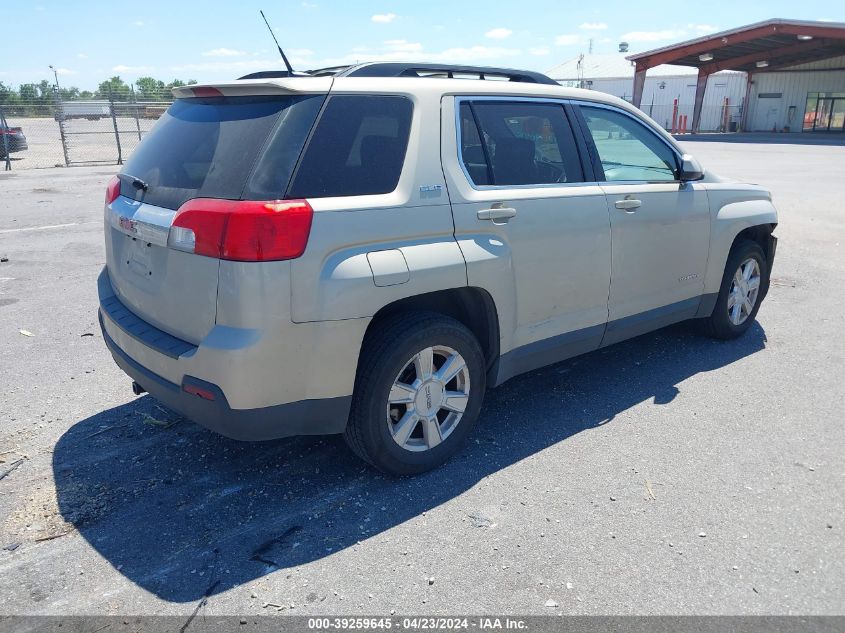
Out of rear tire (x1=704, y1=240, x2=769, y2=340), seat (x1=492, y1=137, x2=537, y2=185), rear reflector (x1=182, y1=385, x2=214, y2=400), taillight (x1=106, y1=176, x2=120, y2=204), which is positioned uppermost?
seat (x1=492, y1=137, x2=537, y2=185)

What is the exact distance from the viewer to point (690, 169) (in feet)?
15.0

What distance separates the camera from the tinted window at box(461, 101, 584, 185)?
3.55 metres

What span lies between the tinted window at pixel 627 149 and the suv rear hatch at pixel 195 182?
6.49 ft

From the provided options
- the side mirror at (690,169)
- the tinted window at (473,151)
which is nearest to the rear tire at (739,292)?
the side mirror at (690,169)

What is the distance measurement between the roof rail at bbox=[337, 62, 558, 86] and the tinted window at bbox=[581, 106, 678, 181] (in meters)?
0.40

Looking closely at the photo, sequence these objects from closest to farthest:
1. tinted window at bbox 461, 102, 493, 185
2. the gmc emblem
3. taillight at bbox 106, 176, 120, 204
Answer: the gmc emblem < tinted window at bbox 461, 102, 493, 185 < taillight at bbox 106, 176, 120, 204

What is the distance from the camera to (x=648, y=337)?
18.4 feet

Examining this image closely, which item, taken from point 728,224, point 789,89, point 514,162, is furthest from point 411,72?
point 789,89

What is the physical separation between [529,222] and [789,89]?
152ft

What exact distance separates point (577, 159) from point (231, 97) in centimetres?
205

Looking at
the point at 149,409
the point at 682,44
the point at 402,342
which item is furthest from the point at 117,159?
the point at 682,44

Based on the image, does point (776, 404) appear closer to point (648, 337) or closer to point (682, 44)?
point (648, 337)

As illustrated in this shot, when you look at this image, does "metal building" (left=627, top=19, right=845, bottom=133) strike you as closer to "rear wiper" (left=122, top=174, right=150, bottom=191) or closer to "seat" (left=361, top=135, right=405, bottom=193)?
"seat" (left=361, top=135, right=405, bottom=193)

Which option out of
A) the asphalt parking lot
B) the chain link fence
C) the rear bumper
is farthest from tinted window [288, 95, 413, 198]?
the chain link fence
